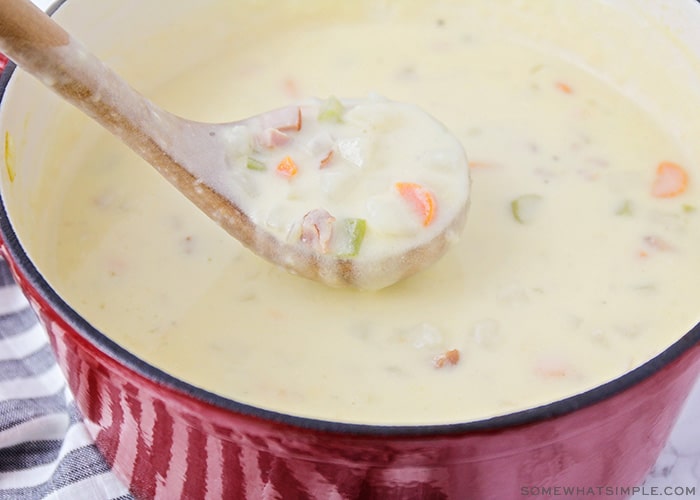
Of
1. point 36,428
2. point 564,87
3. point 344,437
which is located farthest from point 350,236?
point 564,87

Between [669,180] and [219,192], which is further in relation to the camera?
[669,180]

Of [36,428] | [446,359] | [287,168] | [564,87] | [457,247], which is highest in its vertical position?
[564,87]

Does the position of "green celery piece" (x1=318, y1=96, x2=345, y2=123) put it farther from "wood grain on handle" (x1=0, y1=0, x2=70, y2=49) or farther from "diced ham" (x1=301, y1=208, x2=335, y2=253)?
"wood grain on handle" (x1=0, y1=0, x2=70, y2=49)

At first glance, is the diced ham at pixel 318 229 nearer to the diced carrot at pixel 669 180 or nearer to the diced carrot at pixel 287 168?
the diced carrot at pixel 287 168

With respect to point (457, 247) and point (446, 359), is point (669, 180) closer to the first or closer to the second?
point (457, 247)

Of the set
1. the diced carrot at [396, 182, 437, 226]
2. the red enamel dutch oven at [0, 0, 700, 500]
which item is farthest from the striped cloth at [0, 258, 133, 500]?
the diced carrot at [396, 182, 437, 226]

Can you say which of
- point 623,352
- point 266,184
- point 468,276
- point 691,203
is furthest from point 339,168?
point 691,203

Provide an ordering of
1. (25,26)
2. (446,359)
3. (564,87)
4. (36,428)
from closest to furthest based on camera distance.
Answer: (25,26) → (446,359) → (36,428) → (564,87)

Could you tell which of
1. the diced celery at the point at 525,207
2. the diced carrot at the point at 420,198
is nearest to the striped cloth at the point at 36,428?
the diced carrot at the point at 420,198
